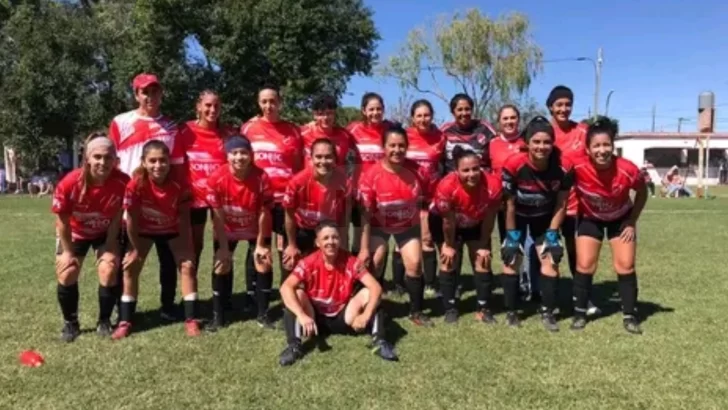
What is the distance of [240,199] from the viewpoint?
585 centimetres

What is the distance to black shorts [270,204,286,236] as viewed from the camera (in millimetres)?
6227

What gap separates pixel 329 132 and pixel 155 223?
1879 millimetres

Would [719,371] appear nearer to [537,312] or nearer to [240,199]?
[537,312]

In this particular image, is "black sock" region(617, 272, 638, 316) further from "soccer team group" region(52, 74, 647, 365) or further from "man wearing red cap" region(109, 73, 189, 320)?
"man wearing red cap" region(109, 73, 189, 320)

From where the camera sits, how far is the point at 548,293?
19.7ft

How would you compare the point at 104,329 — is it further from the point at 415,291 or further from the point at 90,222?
the point at 415,291

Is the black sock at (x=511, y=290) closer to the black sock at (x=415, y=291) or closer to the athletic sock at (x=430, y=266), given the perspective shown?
the black sock at (x=415, y=291)

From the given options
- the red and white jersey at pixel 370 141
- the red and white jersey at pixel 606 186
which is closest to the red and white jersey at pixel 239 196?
the red and white jersey at pixel 370 141

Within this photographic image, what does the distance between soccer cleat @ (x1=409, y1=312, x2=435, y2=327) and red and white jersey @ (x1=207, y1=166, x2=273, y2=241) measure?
1.61m

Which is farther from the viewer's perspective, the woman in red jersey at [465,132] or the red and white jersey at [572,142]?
the woman in red jersey at [465,132]

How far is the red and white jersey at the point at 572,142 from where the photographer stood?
6.30 meters

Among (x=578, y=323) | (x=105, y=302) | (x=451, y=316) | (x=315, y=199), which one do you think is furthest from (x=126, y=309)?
(x=578, y=323)

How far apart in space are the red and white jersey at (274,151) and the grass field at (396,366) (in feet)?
4.55

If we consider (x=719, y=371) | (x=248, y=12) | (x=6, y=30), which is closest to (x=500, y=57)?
(x=248, y=12)
